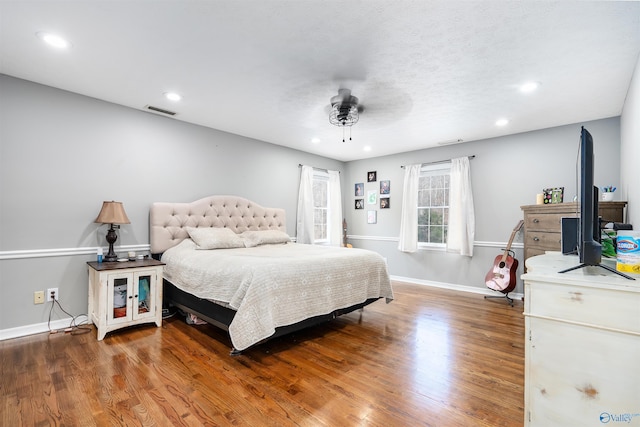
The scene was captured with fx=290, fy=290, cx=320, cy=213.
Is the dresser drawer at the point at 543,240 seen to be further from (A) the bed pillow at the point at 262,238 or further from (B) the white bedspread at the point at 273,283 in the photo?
(A) the bed pillow at the point at 262,238

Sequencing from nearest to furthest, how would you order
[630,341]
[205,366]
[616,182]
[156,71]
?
[630,341]
[205,366]
[156,71]
[616,182]

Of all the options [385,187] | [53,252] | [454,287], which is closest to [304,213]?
[385,187]

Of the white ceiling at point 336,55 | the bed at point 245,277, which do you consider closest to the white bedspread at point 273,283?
the bed at point 245,277

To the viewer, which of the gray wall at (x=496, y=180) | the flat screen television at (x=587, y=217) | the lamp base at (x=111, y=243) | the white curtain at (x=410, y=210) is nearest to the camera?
the flat screen television at (x=587, y=217)

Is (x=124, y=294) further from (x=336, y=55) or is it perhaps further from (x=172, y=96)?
(x=336, y=55)

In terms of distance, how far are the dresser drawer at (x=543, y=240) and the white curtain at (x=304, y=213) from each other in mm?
3264

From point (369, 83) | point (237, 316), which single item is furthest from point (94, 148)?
point (369, 83)

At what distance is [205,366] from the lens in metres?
2.22

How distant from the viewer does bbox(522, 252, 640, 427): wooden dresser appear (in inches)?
39.4

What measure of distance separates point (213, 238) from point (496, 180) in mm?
4221

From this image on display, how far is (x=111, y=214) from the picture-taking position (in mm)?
2973

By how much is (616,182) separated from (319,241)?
4.43 metres

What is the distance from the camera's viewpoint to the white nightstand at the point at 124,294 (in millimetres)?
2729

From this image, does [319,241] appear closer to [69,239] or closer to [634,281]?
[69,239]
